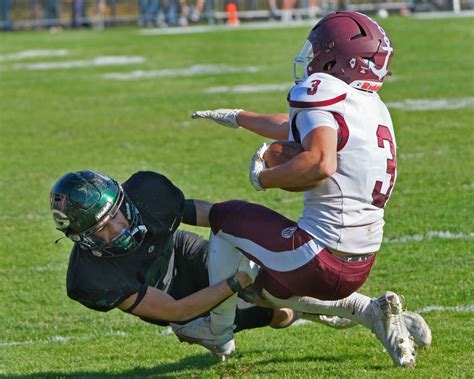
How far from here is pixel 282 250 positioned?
4348 mm

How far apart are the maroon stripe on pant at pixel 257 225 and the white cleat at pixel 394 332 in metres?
0.57

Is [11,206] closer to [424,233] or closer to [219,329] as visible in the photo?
[424,233]

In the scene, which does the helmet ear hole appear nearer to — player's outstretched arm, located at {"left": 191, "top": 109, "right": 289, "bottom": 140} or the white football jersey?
the white football jersey

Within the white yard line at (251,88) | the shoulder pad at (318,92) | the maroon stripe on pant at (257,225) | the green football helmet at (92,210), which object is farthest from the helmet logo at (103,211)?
the white yard line at (251,88)

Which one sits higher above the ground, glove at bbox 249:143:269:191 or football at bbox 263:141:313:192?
football at bbox 263:141:313:192

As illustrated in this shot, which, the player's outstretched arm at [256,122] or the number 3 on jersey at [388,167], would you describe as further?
the player's outstretched arm at [256,122]

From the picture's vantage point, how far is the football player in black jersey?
4.46 meters

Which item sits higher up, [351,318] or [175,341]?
[351,318]

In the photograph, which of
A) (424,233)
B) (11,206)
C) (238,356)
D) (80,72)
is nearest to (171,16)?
(80,72)

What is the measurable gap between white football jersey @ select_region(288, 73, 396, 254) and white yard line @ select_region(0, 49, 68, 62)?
17403 mm

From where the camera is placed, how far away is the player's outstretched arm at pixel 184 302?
14.8 ft

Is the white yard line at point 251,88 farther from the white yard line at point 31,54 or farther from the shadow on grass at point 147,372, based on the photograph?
the shadow on grass at point 147,372

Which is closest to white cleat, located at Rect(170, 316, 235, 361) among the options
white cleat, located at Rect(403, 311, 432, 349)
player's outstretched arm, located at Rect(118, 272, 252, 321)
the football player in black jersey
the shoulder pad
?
the football player in black jersey

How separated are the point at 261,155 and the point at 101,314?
2.31 metres
